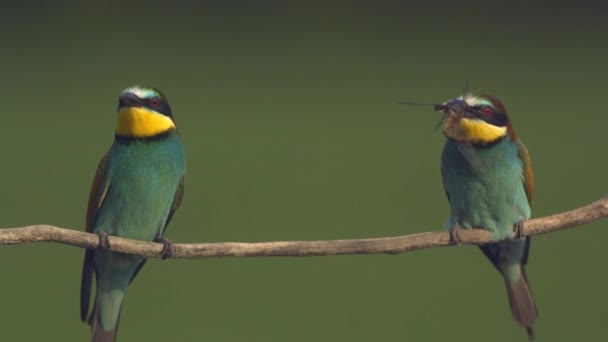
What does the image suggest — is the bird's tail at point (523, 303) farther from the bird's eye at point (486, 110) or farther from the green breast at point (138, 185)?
the green breast at point (138, 185)

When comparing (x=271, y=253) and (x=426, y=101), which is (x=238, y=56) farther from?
(x=271, y=253)

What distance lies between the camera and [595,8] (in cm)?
446

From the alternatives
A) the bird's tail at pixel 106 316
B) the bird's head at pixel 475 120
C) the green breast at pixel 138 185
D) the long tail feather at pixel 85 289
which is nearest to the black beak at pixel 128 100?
the green breast at pixel 138 185

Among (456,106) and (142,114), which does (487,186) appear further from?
(142,114)

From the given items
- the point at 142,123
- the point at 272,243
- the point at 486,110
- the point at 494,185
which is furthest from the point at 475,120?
the point at 142,123

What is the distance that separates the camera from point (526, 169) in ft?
11.5

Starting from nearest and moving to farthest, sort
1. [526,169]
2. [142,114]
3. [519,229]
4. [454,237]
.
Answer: [454,237]
[519,229]
[142,114]
[526,169]

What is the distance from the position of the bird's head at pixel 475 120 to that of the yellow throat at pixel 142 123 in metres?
0.67

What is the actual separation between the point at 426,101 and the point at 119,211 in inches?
38.6

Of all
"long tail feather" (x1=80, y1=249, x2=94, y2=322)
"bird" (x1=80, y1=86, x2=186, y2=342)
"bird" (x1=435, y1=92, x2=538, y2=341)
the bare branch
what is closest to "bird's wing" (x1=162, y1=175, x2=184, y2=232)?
"bird" (x1=80, y1=86, x2=186, y2=342)

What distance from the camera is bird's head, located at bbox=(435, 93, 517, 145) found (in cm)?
319

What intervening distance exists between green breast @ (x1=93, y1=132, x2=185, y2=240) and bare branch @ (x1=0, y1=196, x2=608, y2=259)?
463 mm

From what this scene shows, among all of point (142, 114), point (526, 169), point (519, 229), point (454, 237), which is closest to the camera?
point (454, 237)

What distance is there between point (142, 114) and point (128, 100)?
51 millimetres
